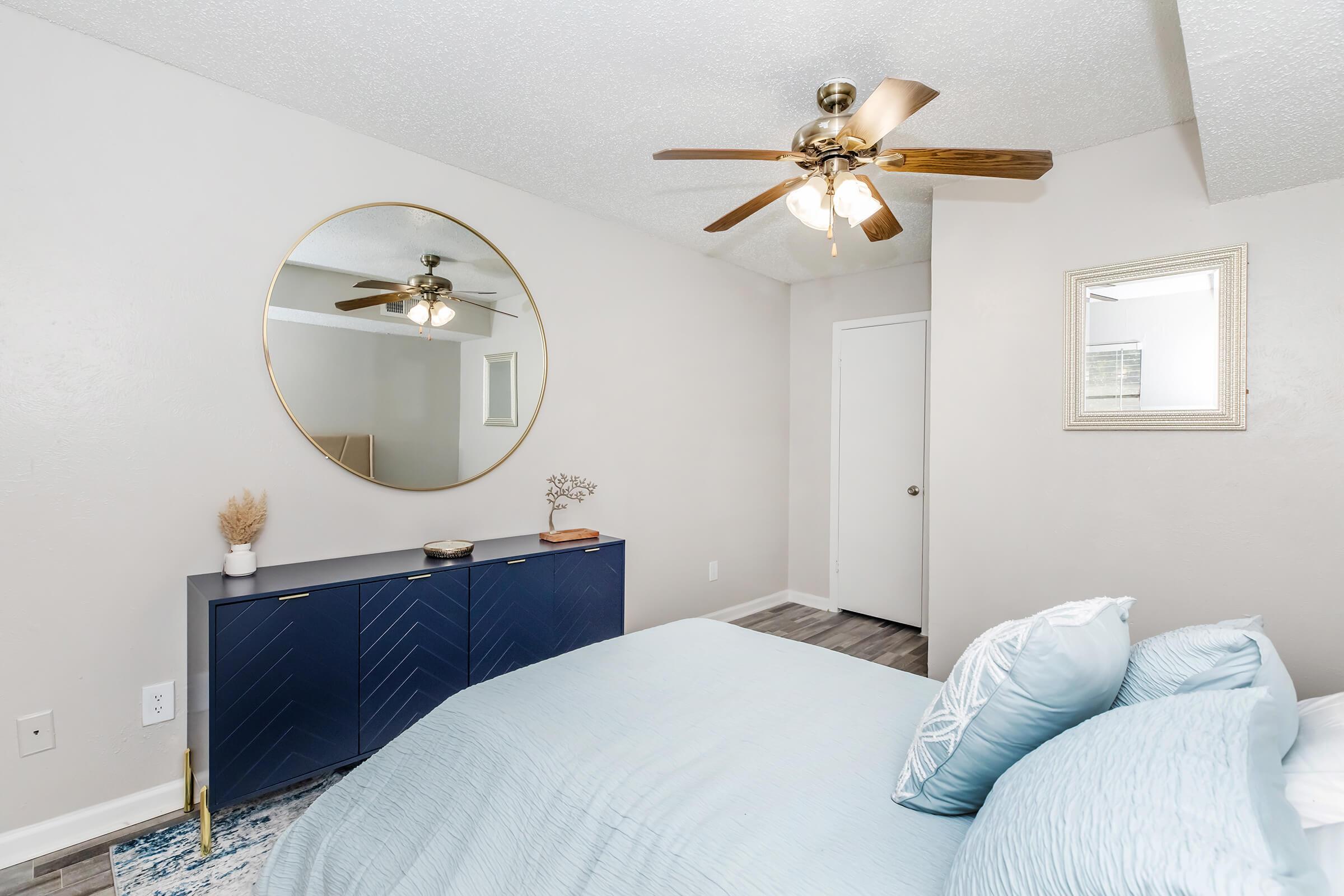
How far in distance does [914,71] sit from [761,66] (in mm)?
533

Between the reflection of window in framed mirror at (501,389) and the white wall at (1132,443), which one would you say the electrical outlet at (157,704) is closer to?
the reflection of window in framed mirror at (501,389)

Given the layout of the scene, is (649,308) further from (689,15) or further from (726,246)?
(689,15)

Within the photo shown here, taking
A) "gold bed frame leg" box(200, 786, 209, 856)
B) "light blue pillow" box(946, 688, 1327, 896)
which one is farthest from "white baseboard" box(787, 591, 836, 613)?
"light blue pillow" box(946, 688, 1327, 896)

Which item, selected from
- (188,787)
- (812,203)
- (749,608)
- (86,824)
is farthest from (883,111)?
(749,608)

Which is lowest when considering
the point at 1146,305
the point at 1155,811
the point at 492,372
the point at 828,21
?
the point at 1155,811

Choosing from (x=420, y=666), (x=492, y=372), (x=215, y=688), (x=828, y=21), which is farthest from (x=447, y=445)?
(x=828, y=21)

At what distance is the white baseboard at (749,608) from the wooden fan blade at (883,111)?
10.2 ft

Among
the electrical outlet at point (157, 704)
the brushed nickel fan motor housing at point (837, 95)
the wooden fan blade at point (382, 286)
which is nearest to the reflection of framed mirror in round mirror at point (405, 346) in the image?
the wooden fan blade at point (382, 286)

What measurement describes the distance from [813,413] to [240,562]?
381cm

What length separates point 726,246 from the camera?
13.5ft

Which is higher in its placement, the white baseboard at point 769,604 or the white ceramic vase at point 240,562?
the white ceramic vase at point 240,562

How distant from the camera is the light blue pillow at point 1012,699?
1.04m

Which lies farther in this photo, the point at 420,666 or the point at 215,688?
the point at 420,666

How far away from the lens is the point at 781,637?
135 inches
